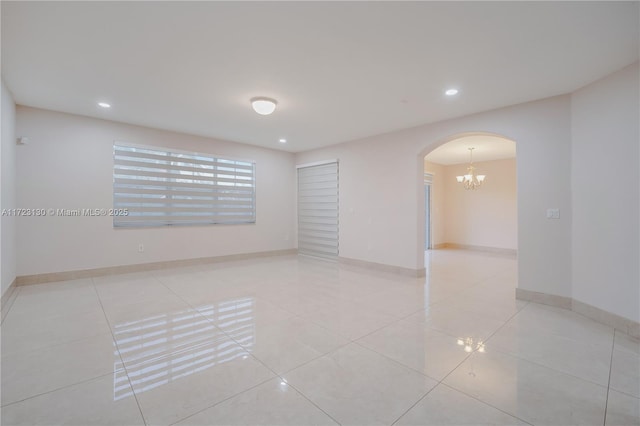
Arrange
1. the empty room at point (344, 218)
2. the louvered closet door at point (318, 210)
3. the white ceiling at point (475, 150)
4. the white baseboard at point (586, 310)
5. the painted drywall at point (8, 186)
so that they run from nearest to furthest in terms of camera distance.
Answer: the empty room at point (344, 218) < the white baseboard at point (586, 310) < the painted drywall at point (8, 186) < the white ceiling at point (475, 150) < the louvered closet door at point (318, 210)

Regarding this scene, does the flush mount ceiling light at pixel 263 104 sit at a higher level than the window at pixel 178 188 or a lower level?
higher

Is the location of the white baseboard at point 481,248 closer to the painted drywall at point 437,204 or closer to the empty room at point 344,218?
the painted drywall at point 437,204

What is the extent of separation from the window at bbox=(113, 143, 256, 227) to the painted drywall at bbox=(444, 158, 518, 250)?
638 cm

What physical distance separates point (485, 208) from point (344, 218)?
15.9 feet

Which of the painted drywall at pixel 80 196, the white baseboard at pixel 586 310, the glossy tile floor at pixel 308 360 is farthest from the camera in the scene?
the painted drywall at pixel 80 196

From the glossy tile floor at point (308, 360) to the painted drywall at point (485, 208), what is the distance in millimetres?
4865

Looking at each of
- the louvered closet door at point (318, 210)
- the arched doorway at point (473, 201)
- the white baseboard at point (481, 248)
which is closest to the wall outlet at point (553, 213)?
the arched doorway at point (473, 201)

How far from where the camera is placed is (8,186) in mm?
3674

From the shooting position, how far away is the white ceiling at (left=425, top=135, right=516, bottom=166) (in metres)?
5.91

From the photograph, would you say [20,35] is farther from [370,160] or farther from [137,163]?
[370,160]

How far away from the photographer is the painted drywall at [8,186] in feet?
11.0

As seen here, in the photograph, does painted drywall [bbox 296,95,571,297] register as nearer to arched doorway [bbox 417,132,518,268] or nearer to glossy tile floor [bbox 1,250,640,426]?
glossy tile floor [bbox 1,250,640,426]

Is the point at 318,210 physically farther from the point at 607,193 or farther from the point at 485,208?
the point at 485,208

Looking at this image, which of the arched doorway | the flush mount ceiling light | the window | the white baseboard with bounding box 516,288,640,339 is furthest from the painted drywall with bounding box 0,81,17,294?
the arched doorway
